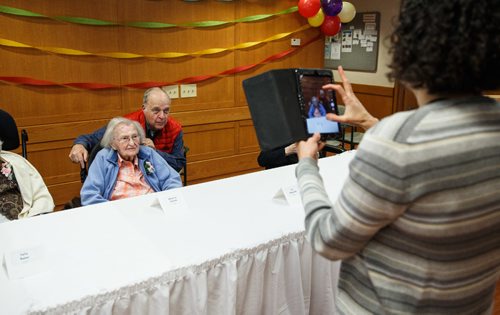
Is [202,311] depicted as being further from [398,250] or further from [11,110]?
[11,110]

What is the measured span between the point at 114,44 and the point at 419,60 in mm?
3698

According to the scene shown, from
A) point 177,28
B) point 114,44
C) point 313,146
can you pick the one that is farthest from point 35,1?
point 313,146

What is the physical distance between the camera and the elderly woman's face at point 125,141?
8.12 feet

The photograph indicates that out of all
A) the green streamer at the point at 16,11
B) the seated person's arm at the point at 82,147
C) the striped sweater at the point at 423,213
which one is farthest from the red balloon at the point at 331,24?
the striped sweater at the point at 423,213

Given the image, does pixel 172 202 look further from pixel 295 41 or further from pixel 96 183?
pixel 295 41

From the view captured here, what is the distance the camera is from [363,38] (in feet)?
17.5

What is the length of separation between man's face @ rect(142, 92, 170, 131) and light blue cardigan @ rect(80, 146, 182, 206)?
549 millimetres

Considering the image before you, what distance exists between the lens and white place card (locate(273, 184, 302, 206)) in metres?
1.92

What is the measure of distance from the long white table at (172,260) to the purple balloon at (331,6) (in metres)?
3.21

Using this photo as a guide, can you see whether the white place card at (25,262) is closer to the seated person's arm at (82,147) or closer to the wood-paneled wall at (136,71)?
the seated person's arm at (82,147)

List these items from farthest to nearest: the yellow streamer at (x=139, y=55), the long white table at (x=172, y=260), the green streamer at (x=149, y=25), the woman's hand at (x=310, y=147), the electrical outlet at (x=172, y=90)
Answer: the electrical outlet at (x=172, y=90)
the green streamer at (x=149, y=25)
the yellow streamer at (x=139, y=55)
the long white table at (x=172, y=260)
the woman's hand at (x=310, y=147)

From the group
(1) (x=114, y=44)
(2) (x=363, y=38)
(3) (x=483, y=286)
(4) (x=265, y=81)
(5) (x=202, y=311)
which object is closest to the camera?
(3) (x=483, y=286)

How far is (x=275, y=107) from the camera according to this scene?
1.19 m

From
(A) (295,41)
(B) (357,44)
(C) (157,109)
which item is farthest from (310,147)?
(B) (357,44)
